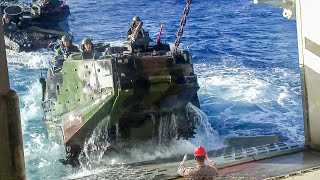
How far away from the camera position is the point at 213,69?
1188cm

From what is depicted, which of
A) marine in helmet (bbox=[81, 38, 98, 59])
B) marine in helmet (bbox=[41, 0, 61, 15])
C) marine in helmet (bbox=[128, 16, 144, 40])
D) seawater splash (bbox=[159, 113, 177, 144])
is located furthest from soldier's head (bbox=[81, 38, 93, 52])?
marine in helmet (bbox=[41, 0, 61, 15])

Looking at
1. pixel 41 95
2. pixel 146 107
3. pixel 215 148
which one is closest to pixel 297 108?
pixel 215 148

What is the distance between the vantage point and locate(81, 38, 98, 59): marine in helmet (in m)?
6.80

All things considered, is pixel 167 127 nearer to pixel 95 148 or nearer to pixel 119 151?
pixel 119 151

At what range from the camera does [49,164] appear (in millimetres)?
7914

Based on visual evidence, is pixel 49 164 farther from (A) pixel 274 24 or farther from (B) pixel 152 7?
(A) pixel 274 24

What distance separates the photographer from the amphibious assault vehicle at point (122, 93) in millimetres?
6656

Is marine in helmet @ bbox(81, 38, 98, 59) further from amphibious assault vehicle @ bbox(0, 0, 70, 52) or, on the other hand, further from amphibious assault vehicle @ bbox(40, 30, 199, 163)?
amphibious assault vehicle @ bbox(0, 0, 70, 52)

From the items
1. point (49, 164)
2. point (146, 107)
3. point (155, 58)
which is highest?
point (155, 58)

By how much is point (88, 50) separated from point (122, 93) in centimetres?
73

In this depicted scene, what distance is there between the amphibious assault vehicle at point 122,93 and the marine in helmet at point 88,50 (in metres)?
0.08

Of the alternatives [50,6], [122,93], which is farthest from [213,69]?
[122,93]

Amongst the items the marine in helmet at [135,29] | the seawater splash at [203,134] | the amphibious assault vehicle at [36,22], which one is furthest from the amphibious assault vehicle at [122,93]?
the amphibious assault vehicle at [36,22]

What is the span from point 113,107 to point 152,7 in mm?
3598
